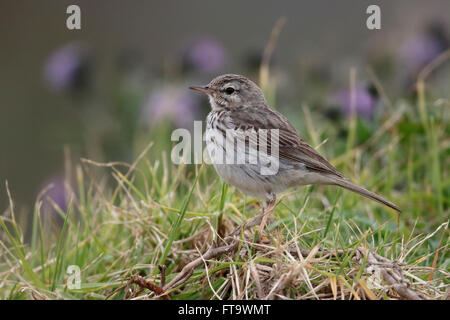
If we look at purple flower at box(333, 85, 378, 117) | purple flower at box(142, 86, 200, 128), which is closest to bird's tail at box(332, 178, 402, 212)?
purple flower at box(333, 85, 378, 117)

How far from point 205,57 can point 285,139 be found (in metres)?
2.65

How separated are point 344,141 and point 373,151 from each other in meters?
0.24

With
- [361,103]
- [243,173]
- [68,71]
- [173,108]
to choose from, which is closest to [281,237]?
[243,173]

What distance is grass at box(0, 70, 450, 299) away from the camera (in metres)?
3.31

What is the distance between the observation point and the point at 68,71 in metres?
6.49

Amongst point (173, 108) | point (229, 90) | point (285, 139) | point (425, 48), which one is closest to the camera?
point (285, 139)

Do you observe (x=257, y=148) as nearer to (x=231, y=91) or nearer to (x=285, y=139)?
(x=285, y=139)

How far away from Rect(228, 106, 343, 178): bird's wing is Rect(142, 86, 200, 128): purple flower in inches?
81.0

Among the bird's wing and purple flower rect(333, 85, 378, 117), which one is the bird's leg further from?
purple flower rect(333, 85, 378, 117)

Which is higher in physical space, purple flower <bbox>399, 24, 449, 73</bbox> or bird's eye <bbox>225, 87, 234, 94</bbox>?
purple flower <bbox>399, 24, 449, 73</bbox>

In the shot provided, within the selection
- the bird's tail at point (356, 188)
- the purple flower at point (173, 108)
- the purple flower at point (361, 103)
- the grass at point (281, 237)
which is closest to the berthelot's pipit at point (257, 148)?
the bird's tail at point (356, 188)

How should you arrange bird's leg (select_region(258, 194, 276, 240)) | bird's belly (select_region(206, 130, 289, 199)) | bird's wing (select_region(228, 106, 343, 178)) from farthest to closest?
bird's wing (select_region(228, 106, 343, 178)) < bird's belly (select_region(206, 130, 289, 199)) < bird's leg (select_region(258, 194, 276, 240))
